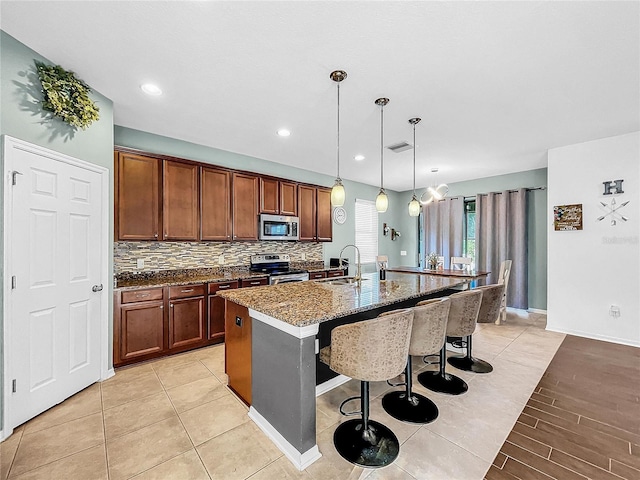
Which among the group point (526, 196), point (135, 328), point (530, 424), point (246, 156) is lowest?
point (530, 424)

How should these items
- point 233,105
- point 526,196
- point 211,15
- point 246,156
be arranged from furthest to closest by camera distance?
point 526,196
point 246,156
point 233,105
point 211,15

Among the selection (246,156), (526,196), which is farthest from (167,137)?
(526,196)

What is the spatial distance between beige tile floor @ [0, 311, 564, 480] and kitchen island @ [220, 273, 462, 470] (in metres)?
0.12

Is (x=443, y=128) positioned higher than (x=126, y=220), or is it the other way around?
(x=443, y=128)

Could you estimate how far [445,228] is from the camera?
6.58 m

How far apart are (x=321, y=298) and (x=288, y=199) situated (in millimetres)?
2975

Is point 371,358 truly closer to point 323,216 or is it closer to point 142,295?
point 142,295

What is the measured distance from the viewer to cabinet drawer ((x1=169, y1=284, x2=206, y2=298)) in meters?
3.26

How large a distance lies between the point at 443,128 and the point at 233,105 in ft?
8.26

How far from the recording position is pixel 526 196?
17.9 ft

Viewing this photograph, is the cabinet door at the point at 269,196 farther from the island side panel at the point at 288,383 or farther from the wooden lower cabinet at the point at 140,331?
the island side panel at the point at 288,383

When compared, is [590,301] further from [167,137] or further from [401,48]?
[167,137]

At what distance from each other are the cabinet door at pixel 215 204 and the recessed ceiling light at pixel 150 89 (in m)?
1.23

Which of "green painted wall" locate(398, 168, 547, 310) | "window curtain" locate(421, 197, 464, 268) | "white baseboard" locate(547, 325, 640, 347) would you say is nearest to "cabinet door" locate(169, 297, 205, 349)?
"white baseboard" locate(547, 325, 640, 347)
